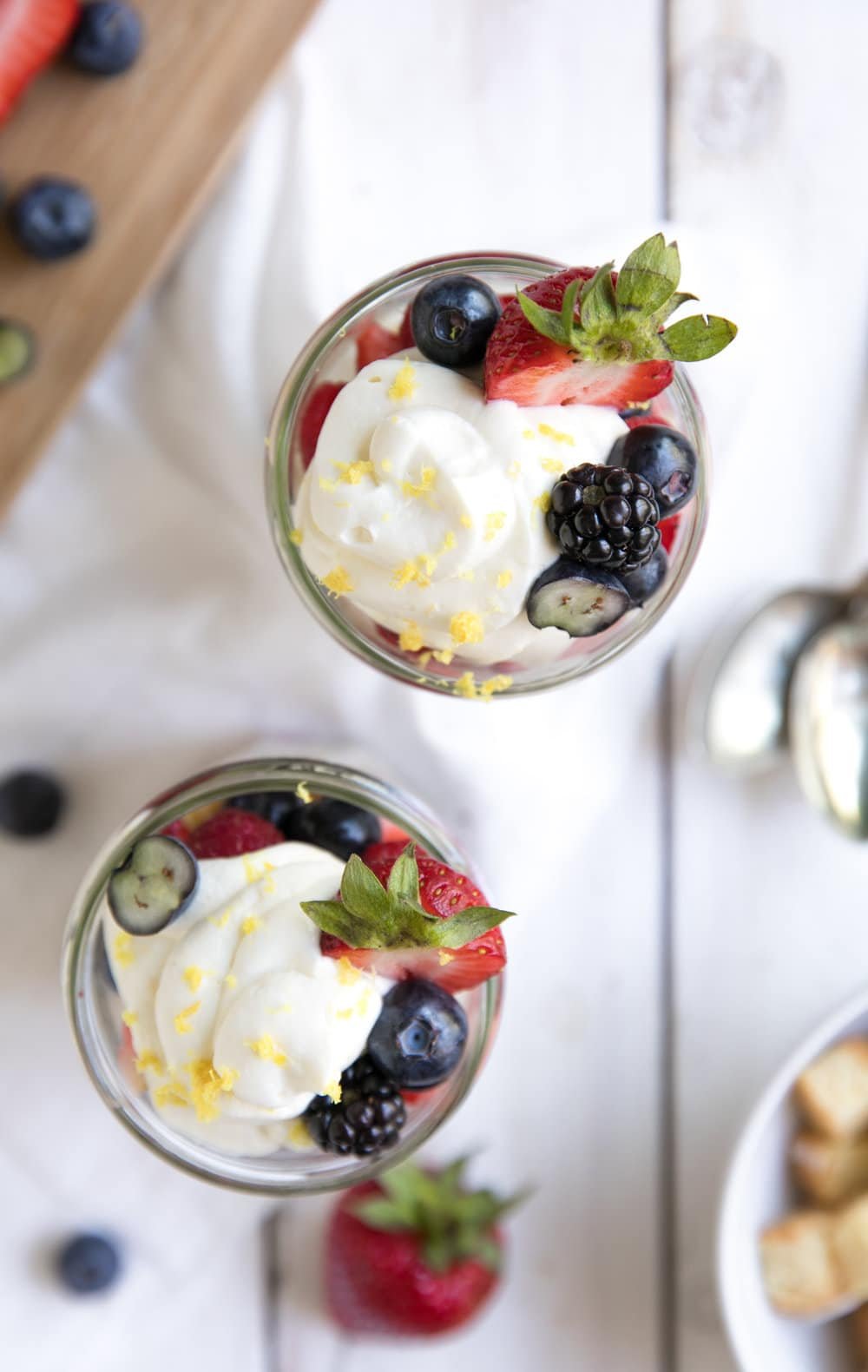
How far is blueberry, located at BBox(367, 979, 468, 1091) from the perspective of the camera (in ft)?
3.28

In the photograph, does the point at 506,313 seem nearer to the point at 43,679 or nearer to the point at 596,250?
the point at 596,250

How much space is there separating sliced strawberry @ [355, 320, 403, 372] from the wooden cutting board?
0.36 m

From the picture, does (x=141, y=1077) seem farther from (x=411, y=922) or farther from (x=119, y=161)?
(x=119, y=161)

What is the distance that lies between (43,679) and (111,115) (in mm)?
569

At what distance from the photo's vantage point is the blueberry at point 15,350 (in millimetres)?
1346

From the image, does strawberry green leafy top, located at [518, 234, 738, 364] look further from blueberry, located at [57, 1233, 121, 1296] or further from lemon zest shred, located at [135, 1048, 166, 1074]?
blueberry, located at [57, 1233, 121, 1296]

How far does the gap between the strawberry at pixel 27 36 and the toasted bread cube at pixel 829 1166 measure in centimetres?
133

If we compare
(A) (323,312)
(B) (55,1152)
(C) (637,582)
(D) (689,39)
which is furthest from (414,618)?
(D) (689,39)

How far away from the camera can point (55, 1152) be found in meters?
1.42

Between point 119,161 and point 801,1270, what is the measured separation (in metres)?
1.31

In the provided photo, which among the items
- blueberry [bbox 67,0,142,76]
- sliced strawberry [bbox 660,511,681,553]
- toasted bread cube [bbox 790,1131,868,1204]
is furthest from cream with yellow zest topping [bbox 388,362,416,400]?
toasted bread cube [bbox 790,1131,868,1204]

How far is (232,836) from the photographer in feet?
3.55

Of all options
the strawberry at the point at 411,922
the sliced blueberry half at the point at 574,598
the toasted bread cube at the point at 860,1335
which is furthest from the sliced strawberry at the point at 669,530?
the toasted bread cube at the point at 860,1335

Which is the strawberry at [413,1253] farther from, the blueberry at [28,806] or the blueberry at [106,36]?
the blueberry at [106,36]
